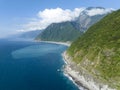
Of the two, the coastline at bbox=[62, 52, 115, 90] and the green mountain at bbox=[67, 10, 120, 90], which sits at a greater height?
the green mountain at bbox=[67, 10, 120, 90]

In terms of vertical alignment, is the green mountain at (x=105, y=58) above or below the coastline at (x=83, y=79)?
above

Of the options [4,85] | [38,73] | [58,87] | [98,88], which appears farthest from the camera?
[38,73]

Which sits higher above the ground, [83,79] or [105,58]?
[105,58]

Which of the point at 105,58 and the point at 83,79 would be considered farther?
the point at 83,79

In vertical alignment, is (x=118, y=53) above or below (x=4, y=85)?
above

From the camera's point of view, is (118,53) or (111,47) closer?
(118,53)

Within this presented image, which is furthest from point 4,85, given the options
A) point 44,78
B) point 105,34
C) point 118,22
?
point 118,22

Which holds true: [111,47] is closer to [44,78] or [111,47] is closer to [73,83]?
[73,83]

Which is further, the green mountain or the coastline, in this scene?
the coastline

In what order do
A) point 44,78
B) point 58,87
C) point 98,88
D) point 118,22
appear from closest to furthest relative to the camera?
point 98,88 → point 58,87 → point 44,78 → point 118,22

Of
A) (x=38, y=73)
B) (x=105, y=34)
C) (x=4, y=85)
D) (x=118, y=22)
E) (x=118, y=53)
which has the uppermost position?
(x=118, y=22)

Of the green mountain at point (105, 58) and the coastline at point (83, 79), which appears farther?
the coastline at point (83, 79)
